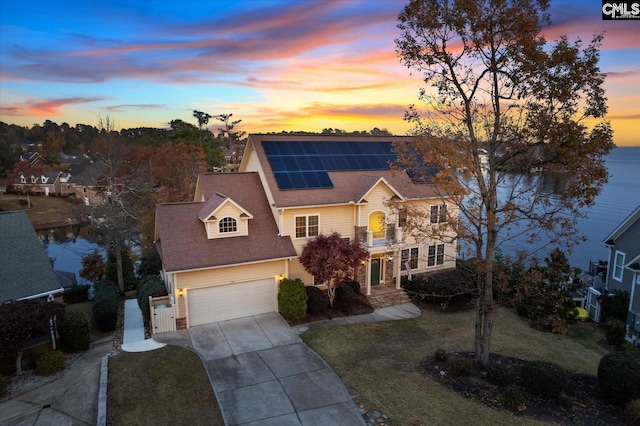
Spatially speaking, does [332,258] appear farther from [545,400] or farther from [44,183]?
[44,183]

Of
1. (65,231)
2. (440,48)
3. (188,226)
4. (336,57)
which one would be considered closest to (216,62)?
(336,57)

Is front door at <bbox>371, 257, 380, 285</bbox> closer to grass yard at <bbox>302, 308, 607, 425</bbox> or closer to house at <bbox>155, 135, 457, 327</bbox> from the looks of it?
house at <bbox>155, 135, 457, 327</bbox>

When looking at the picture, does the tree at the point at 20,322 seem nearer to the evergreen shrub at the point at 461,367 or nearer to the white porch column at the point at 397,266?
the evergreen shrub at the point at 461,367

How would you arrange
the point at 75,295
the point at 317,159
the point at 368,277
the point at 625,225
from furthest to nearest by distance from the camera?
A: the point at 75,295
the point at 317,159
the point at 368,277
the point at 625,225

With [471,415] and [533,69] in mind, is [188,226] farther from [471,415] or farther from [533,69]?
[533,69]

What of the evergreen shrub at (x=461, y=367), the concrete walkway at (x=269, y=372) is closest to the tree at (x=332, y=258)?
the concrete walkway at (x=269, y=372)

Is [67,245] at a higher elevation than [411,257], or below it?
below

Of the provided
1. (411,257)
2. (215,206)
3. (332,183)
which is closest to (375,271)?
(411,257)

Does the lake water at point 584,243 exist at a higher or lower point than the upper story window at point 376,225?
lower
